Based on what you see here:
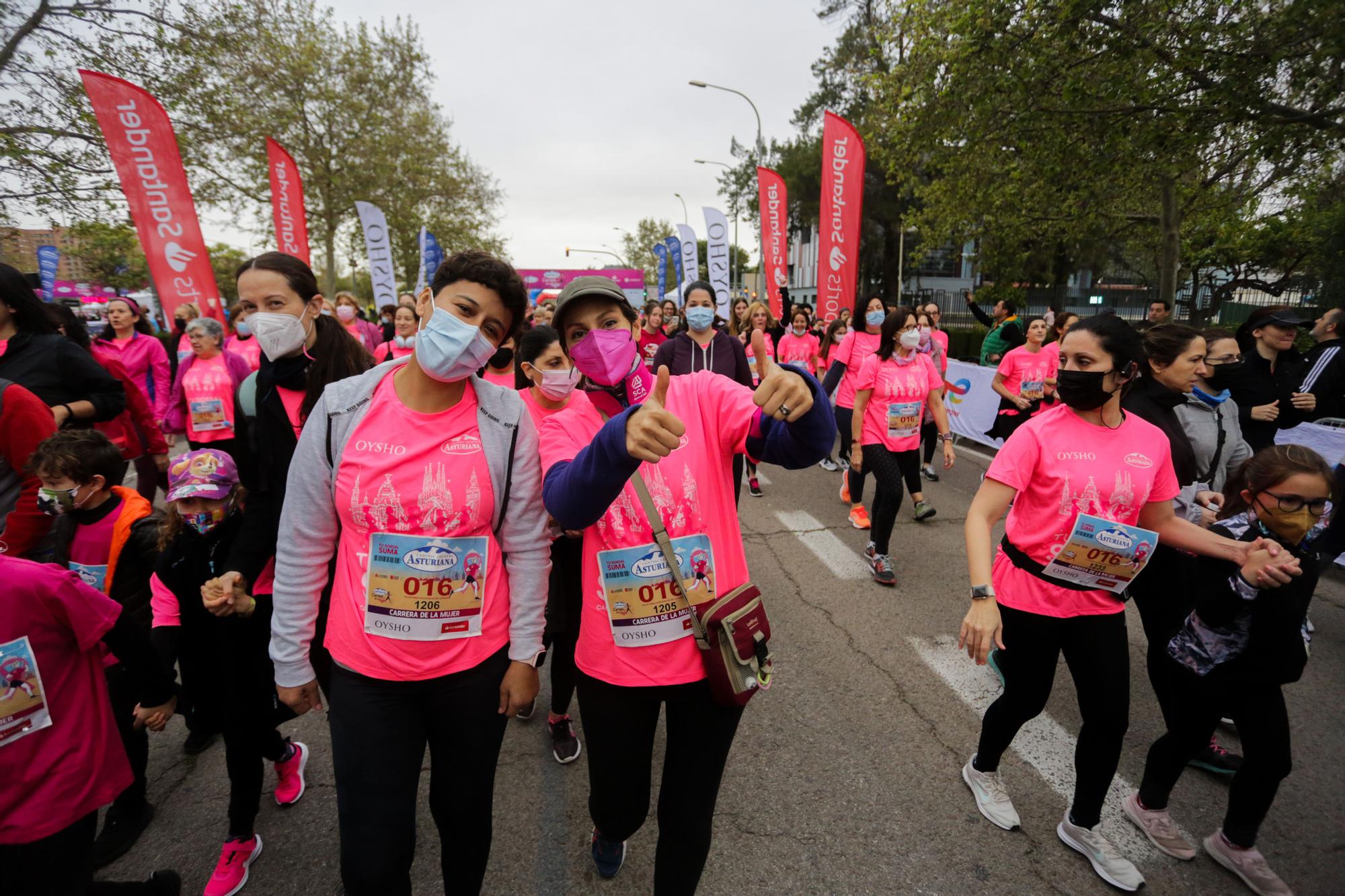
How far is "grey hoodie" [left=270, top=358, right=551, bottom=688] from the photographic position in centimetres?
168

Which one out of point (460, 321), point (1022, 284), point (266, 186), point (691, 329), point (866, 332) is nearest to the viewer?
point (460, 321)

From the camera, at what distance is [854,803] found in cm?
269

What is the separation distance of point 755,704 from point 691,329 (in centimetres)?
291

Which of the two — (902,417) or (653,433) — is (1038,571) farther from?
(902,417)

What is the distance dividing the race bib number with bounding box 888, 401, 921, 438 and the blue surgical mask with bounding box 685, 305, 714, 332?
61.7 inches

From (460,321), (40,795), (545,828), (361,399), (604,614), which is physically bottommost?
(545,828)

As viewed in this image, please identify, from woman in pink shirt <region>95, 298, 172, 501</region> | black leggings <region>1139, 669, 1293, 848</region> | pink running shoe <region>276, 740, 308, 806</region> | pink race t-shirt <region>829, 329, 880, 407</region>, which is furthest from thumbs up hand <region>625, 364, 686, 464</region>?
woman in pink shirt <region>95, 298, 172, 501</region>

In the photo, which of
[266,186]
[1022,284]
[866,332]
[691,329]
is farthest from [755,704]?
[1022,284]

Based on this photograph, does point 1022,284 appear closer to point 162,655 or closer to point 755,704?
point 755,704

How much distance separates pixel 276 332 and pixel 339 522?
846 mm

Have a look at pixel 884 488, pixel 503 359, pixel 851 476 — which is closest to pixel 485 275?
pixel 503 359

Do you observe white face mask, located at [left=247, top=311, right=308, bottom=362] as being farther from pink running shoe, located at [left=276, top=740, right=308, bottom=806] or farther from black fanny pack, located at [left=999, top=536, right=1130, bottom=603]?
black fanny pack, located at [left=999, top=536, right=1130, bottom=603]

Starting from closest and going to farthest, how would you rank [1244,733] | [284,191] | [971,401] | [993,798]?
[1244,733] < [993,798] < [971,401] < [284,191]

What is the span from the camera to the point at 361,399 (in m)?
1.71
